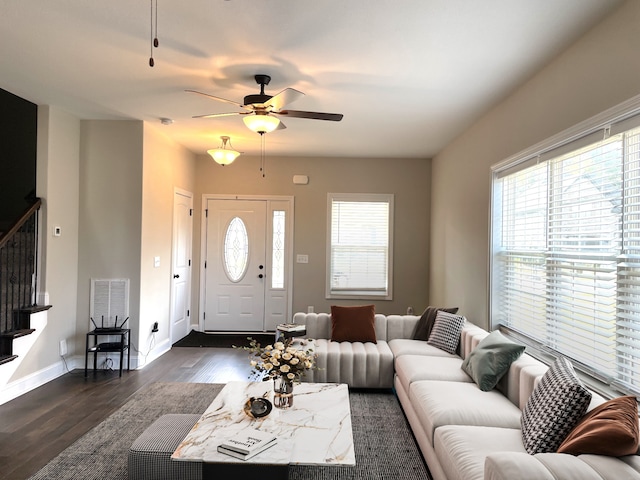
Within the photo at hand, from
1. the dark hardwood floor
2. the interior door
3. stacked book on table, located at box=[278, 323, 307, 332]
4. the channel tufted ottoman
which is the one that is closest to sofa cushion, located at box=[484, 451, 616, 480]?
the channel tufted ottoman

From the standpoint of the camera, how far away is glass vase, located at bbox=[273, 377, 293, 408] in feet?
8.64

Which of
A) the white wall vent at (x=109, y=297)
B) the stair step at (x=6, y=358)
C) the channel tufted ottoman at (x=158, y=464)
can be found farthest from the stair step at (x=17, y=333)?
the channel tufted ottoman at (x=158, y=464)

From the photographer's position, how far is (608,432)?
5.24 ft

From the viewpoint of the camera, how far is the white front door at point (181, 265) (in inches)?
221

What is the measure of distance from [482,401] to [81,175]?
4.73m

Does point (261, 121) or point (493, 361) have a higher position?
point (261, 121)

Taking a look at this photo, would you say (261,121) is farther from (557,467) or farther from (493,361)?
(557,467)

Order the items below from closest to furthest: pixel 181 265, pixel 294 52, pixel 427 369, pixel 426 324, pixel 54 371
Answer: pixel 294 52
pixel 427 369
pixel 54 371
pixel 426 324
pixel 181 265

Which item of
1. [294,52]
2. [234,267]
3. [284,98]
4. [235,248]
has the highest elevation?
[294,52]

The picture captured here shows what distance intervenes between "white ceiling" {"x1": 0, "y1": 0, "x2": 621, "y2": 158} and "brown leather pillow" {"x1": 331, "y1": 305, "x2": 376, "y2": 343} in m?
2.19

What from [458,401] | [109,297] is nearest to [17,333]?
[109,297]

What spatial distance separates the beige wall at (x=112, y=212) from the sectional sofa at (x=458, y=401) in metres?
2.09

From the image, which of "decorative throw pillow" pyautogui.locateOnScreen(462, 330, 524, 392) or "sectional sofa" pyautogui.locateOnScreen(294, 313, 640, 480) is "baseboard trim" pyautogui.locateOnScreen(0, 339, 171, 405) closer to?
"sectional sofa" pyautogui.locateOnScreen(294, 313, 640, 480)

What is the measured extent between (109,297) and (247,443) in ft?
10.7
